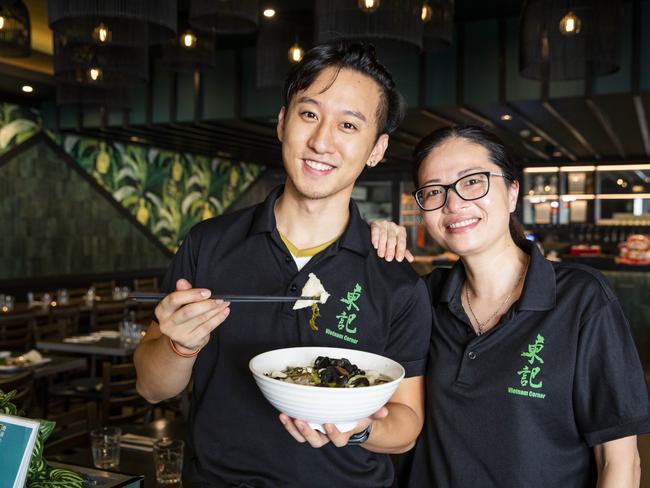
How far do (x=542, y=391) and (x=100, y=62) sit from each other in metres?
4.41

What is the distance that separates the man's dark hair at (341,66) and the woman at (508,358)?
196 mm

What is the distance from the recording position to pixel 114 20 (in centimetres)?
396

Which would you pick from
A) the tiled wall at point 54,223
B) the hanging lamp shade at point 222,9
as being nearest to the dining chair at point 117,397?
the hanging lamp shade at point 222,9

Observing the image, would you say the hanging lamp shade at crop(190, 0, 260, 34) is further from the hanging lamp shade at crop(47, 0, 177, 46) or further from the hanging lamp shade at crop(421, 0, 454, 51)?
the hanging lamp shade at crop(421, 0, 454, 51)

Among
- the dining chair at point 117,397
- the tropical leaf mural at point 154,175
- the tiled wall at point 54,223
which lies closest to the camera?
the dining chair at point 117,397

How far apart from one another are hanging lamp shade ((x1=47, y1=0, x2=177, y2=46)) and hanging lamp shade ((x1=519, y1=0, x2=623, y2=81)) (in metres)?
2.26

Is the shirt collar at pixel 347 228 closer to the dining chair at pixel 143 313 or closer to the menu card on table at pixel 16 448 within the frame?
the menu card on table at pixel 16 448

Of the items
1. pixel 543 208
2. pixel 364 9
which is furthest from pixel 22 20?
pixel 543 208

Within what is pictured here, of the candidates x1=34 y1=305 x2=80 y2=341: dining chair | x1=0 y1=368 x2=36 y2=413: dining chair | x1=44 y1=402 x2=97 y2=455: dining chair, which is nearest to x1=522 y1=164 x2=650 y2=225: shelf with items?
x1=34 y1=305 x2=80 y2=341: dining chair

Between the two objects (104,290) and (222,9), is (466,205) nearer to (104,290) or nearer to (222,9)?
(222,9)

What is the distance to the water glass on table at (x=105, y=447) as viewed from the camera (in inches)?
88.9

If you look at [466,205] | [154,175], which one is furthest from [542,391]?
[154,175]

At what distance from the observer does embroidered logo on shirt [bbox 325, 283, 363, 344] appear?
5.27ft

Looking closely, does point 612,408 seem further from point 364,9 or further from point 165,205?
point 165,205
